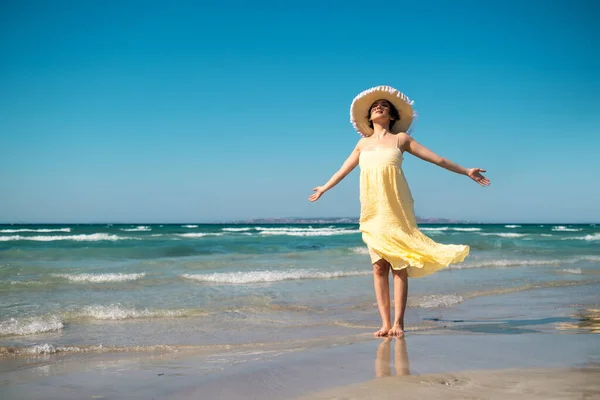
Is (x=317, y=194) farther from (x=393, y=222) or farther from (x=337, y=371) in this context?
(x=337, y=371)

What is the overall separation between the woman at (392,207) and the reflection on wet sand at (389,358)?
348mm

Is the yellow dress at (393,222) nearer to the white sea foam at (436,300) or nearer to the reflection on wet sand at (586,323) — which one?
the reflection on wet sand at (586,323)

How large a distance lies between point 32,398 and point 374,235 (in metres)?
3.02

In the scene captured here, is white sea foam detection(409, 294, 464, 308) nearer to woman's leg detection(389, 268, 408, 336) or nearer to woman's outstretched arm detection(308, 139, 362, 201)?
woman's leg detection(389, 268, 408, 336)

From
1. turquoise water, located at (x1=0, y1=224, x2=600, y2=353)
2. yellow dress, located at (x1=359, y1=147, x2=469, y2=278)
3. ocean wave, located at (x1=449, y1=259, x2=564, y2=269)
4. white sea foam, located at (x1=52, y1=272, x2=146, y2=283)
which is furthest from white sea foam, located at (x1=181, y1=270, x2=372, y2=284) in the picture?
yellow dress, located at (x1=359, y1=147, x2=469, y2=278)

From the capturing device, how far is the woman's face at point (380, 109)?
5.12m

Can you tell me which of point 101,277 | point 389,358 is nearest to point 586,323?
point 389,358

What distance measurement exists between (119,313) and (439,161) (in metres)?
4.04

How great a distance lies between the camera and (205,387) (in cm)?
327

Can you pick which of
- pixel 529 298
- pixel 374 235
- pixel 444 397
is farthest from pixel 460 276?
pixel 444 397

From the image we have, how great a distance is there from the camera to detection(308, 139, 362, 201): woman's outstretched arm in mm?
5266

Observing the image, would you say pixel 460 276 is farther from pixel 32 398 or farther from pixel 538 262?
pixel 32 398

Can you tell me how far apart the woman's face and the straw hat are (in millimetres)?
38

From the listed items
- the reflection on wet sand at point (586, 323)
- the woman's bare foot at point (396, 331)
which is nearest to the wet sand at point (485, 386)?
the woman's bare foot at point (396, 331)
